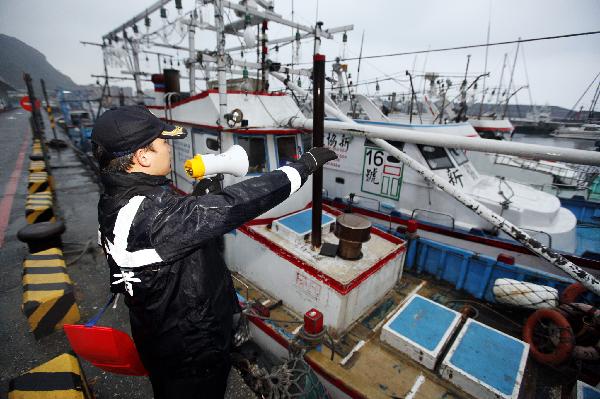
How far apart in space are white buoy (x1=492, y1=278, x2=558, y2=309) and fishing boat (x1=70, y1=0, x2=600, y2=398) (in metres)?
0.03

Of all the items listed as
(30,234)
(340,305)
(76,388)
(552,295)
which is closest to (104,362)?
(76,388)

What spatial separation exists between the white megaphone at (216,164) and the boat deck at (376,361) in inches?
120

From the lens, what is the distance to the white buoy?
4543 mm

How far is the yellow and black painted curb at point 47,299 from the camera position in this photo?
4.19 meters

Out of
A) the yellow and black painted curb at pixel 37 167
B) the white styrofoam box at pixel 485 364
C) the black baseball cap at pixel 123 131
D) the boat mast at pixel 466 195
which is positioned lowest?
the white styrofoam box at pixel 485 364

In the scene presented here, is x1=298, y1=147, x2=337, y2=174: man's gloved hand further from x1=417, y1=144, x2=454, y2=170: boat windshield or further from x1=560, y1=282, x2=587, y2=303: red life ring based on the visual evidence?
x1=417, y1=144, x2=454, y2=170: boat windshield

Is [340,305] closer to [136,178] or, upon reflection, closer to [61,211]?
[136,178]

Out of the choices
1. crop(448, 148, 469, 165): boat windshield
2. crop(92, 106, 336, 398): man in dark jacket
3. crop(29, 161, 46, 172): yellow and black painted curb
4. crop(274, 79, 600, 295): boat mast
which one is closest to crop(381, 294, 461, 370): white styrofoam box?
crop(274, 79, 600, 295): boat mast

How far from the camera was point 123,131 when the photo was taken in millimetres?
1702

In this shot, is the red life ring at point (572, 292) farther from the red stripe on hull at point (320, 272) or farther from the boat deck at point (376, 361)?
the red stripe on hull at point (320, 272)

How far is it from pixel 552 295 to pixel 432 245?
2089 millimetres

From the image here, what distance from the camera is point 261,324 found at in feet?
14.8

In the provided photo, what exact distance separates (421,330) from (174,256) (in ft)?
13.1

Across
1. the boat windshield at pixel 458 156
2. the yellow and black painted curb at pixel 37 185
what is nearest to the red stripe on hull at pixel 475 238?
the boat windshield at pixel 458 156
